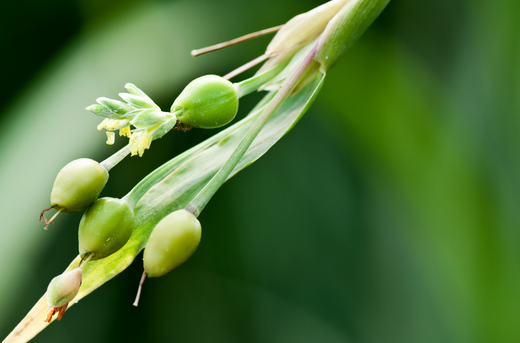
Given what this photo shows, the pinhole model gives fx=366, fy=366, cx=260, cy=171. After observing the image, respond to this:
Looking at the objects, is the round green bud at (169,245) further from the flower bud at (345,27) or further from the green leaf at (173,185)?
the flower bud at (345,27)

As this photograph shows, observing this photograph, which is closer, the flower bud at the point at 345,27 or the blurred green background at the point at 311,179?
the flower bud at the point at 345,27

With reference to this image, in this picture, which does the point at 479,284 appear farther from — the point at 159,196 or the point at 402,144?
the point at 159,196

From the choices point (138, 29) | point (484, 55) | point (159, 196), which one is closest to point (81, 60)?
point (138, 29)

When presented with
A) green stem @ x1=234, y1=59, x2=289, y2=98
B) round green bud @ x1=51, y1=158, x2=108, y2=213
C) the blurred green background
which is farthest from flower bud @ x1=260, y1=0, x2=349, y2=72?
the blurred green background

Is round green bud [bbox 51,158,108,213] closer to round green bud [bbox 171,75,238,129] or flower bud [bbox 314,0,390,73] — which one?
round green bud [bbox 171,75,238,129]

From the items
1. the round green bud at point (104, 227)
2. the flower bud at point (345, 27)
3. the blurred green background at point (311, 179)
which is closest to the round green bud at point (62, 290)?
A: the round green bud at point (104, 227)

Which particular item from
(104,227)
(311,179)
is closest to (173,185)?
(104,227)
